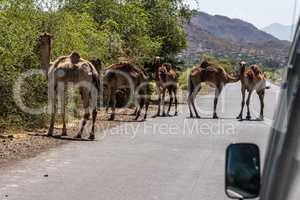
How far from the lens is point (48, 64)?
16.9 meters

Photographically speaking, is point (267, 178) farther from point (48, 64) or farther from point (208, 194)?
point (48, 64)

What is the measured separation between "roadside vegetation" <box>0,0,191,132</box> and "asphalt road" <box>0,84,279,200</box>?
103 inches

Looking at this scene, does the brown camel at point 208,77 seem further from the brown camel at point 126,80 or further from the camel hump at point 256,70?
the brown camel at point 126,80

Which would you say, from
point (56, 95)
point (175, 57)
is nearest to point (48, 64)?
point (56, 95)

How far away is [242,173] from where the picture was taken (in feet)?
10.3

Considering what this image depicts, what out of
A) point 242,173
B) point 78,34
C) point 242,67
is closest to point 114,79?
point 78,34

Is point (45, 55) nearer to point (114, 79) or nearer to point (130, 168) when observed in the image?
point (114, 79)

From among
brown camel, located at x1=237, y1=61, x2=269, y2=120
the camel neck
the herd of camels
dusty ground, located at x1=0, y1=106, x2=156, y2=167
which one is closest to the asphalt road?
dusty ground, located at x1=0, y1=106, x2=156, y2=167

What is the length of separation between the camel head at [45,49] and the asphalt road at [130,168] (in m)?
2.38

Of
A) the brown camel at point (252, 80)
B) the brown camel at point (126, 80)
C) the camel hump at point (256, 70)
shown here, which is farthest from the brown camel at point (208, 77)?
the brown camel at point (126, 80)

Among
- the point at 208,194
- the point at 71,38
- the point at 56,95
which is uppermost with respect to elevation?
the point at 71,38

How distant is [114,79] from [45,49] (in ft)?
18.5

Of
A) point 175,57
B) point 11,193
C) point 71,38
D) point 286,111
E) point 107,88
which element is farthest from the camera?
point 175,57

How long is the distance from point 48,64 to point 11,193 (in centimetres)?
832
